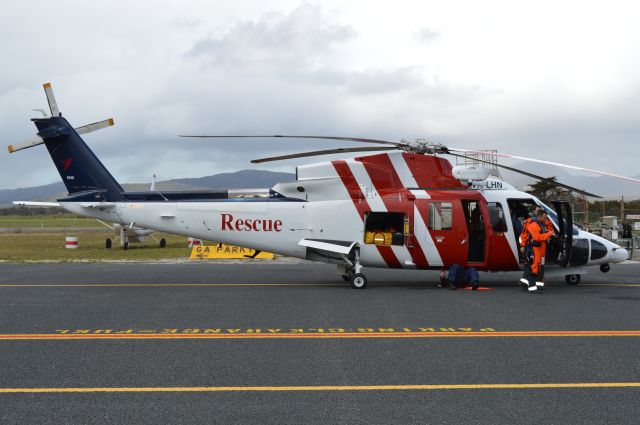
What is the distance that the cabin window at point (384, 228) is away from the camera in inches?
553

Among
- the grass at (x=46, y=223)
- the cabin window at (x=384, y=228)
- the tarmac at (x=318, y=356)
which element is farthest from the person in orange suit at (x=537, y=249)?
the grass at (x=46, y=223)

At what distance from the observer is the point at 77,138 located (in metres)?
14.9

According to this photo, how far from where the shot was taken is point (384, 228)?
1423 centimetres

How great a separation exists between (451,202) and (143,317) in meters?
7.65

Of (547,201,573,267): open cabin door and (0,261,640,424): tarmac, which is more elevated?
(547,201,573,267): open cabin door

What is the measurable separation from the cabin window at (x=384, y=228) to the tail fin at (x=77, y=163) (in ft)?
20.6

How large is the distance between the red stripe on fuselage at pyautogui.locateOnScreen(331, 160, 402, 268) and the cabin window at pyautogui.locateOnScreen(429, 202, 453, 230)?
1173 millimetres

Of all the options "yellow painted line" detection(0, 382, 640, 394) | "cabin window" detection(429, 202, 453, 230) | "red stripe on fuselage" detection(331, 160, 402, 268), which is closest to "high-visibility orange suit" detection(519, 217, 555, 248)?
"cabin window" detection(429, 202, 453, 230)

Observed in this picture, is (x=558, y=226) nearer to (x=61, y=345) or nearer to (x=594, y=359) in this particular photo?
(x=594, y=359)

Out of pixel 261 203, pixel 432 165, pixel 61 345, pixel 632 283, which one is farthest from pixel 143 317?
pixel 632 283

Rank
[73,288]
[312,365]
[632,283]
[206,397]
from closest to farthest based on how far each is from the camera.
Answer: [206,397] < [312,365] < [73,288] < [632,283]

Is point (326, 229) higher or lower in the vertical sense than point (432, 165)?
lower

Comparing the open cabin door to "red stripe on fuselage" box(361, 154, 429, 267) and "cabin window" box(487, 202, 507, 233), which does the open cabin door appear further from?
"red stripe on fuselage" box(361, 154, 429, 267)

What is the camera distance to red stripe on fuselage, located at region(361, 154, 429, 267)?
14.0 meters
